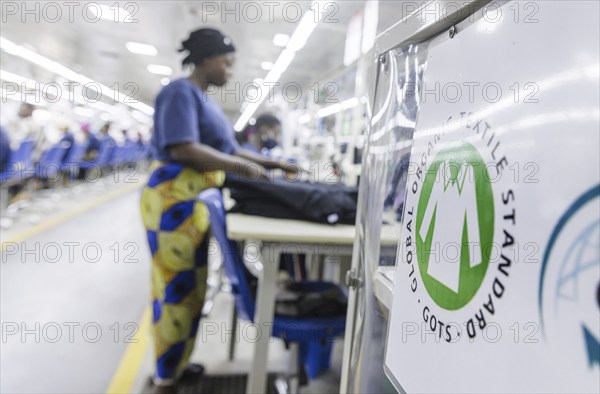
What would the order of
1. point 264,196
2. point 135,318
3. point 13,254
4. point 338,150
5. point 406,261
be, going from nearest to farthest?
point 406,261, point 13,254, point 264,196, point 135,318, point 338,150

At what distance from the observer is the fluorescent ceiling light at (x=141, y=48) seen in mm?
570

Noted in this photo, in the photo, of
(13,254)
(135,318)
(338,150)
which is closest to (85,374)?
(13,254)

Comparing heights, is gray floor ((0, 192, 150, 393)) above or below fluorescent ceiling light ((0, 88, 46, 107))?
below

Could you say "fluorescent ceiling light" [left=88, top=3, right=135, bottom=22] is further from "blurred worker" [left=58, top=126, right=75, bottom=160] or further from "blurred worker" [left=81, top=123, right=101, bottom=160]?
"blurred worker" [left=81, top=123, right=101, bottom=160]

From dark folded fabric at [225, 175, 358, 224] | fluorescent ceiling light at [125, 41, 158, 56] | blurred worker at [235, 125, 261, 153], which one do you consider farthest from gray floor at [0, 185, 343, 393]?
blurred worker at [235, 125, 261, 153]

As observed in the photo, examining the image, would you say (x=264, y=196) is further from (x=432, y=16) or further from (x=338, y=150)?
(x=338, y=150)

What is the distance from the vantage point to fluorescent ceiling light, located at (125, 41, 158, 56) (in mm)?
570

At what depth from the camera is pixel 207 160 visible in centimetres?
126

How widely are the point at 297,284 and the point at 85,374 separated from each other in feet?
2.99

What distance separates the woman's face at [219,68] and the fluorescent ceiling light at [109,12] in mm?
841

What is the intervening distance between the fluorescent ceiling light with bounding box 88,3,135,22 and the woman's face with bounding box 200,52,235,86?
84 centimetres

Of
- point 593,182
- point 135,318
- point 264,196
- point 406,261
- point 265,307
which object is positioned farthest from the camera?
point 135,318

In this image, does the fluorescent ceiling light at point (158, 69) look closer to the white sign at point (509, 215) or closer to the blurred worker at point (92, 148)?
the white sign at point (509, 215)

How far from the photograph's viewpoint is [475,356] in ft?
1.07
